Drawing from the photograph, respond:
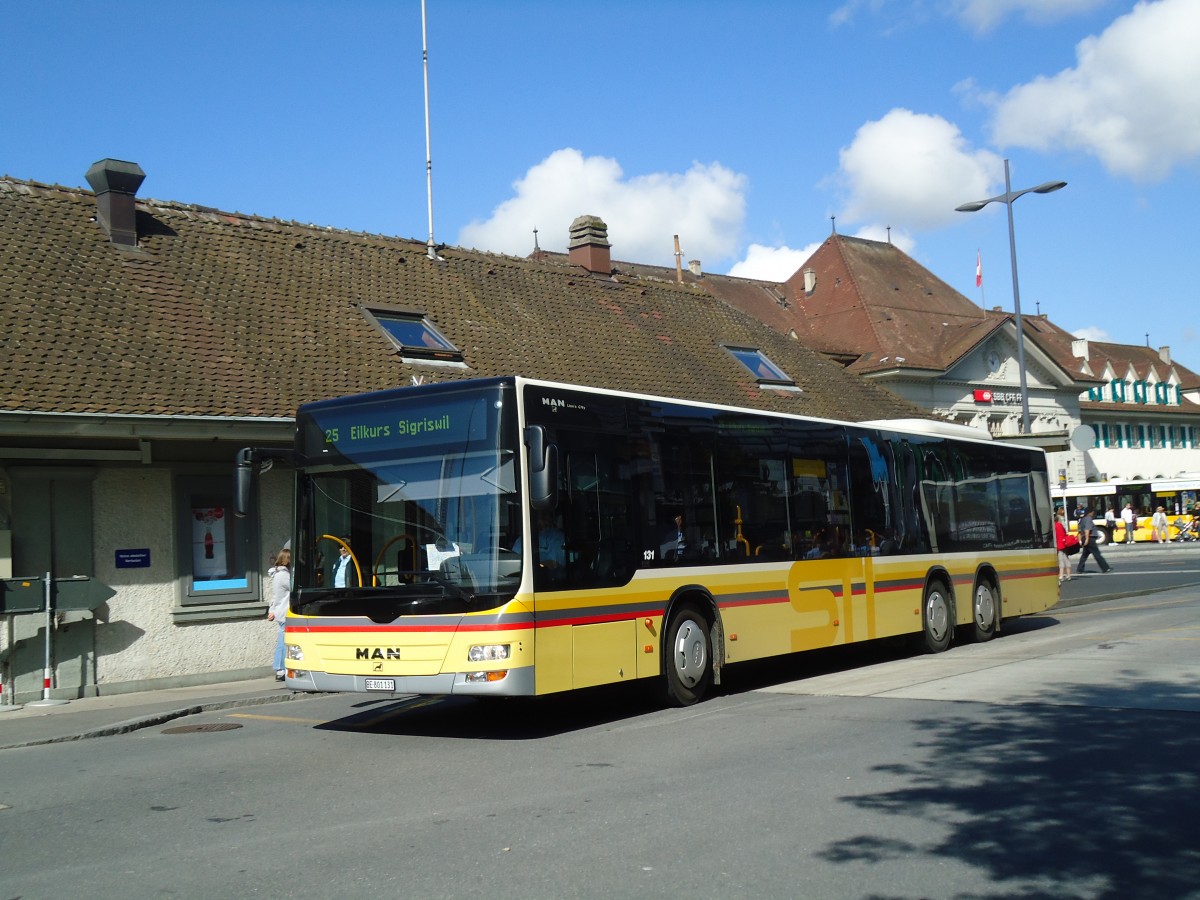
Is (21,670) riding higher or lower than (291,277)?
lower

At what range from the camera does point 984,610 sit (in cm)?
1791

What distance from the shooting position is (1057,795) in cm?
730

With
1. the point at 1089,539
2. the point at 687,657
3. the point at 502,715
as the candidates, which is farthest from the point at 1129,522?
the point at 502,715

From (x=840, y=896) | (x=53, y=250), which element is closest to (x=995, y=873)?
(x=840, y=896)

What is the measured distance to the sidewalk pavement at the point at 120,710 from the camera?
39.2ft

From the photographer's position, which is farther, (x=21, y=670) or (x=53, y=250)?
(x=53, y=250)

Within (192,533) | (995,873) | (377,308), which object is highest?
(377,308)

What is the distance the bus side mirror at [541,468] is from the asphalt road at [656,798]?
1.97 meters

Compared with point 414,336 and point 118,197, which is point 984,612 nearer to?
point 414,336

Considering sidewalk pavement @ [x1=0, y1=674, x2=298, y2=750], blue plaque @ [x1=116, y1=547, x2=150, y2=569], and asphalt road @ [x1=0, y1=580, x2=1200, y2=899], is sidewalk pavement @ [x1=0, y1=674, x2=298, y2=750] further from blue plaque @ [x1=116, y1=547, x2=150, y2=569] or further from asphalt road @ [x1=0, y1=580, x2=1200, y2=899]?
blue plaque @ [x1=116, y1=547, x2=150, y2=569]

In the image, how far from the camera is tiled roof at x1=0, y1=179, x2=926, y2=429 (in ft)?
51.6

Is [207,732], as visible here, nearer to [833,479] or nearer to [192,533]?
[192,533]

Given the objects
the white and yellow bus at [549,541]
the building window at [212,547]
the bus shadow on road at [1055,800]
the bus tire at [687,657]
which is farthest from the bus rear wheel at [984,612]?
the building window at [212,547]

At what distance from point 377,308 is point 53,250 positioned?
17.2 ft
